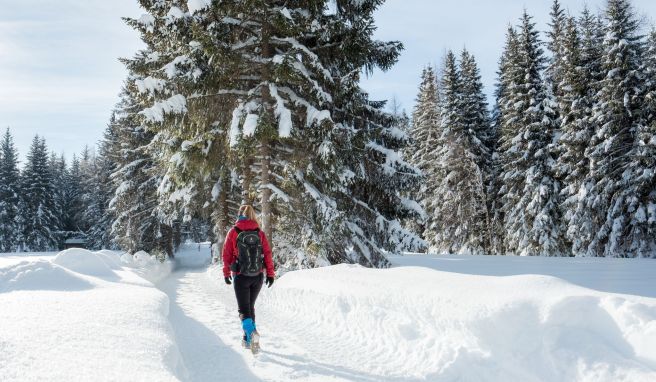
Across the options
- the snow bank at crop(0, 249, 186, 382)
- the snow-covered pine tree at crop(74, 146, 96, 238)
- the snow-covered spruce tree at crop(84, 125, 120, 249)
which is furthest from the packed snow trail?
the snow-covered pine tree at crop(74, 146, 96, 238)

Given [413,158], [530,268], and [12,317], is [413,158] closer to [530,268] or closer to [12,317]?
[530,268]

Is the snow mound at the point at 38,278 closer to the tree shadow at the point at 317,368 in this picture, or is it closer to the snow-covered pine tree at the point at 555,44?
the tree shadow at the point at 317,368

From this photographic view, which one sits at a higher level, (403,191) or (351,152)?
(351,152)

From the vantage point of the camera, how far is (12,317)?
20.2 ft

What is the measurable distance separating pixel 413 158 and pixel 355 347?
35084 mm

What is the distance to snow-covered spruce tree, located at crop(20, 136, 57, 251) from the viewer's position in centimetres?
4744

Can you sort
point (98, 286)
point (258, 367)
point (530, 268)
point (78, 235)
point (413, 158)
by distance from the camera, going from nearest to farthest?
point (258, 367) → point (98, 286) → point (530, 268) → point (413, 158) → point (78, 235)

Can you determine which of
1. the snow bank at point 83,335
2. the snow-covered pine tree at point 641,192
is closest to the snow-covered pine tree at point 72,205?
the snow bank at point 83,335

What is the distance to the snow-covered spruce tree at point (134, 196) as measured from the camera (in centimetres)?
2741

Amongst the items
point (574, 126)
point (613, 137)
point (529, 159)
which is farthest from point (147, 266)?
point (613, 137)

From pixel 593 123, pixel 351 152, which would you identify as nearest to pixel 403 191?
pixel 351 152

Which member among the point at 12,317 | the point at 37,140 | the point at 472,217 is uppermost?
the point at 37,140

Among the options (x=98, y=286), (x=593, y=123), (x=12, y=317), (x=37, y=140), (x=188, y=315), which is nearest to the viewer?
(x=12, y=317)

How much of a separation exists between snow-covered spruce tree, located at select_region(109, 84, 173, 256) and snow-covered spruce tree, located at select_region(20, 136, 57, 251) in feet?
85.5
